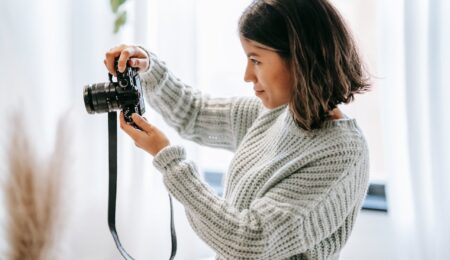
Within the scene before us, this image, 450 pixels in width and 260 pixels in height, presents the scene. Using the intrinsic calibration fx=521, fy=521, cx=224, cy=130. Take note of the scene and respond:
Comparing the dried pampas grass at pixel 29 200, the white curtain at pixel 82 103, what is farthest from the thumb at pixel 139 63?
the dried pampas grass at pixel 29 200

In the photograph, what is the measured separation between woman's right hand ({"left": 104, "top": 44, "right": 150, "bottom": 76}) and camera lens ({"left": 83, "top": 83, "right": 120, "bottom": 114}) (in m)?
0.04

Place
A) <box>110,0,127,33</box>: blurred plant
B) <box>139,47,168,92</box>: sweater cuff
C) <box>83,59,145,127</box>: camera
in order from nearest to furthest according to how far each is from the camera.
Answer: <box>83,59,145,127</box>: camera
<box>139,47,168,92</box>: sweater cuff
<box>110,0,127,33</box>: blurred plant

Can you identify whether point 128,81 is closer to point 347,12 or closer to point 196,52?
point 196,52

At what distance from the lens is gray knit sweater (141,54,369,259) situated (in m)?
0.82

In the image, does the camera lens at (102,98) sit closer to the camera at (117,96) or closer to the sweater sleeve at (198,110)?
the camera at (117,96)

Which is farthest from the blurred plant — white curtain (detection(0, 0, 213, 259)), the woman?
the woman

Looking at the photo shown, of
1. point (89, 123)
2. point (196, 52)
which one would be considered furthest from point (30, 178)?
point (196, 52)

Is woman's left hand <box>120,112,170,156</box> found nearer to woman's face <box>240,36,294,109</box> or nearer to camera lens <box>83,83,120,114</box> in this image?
camera lens <box>83,83,120,114</box>

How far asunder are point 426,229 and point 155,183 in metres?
0.72

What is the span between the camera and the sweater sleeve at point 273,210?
811 mm

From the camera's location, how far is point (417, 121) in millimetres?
1120

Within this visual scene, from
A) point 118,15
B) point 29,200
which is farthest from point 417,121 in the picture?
point 29,200

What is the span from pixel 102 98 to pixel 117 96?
0.09 feet

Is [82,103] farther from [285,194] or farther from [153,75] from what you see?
[285,194]
